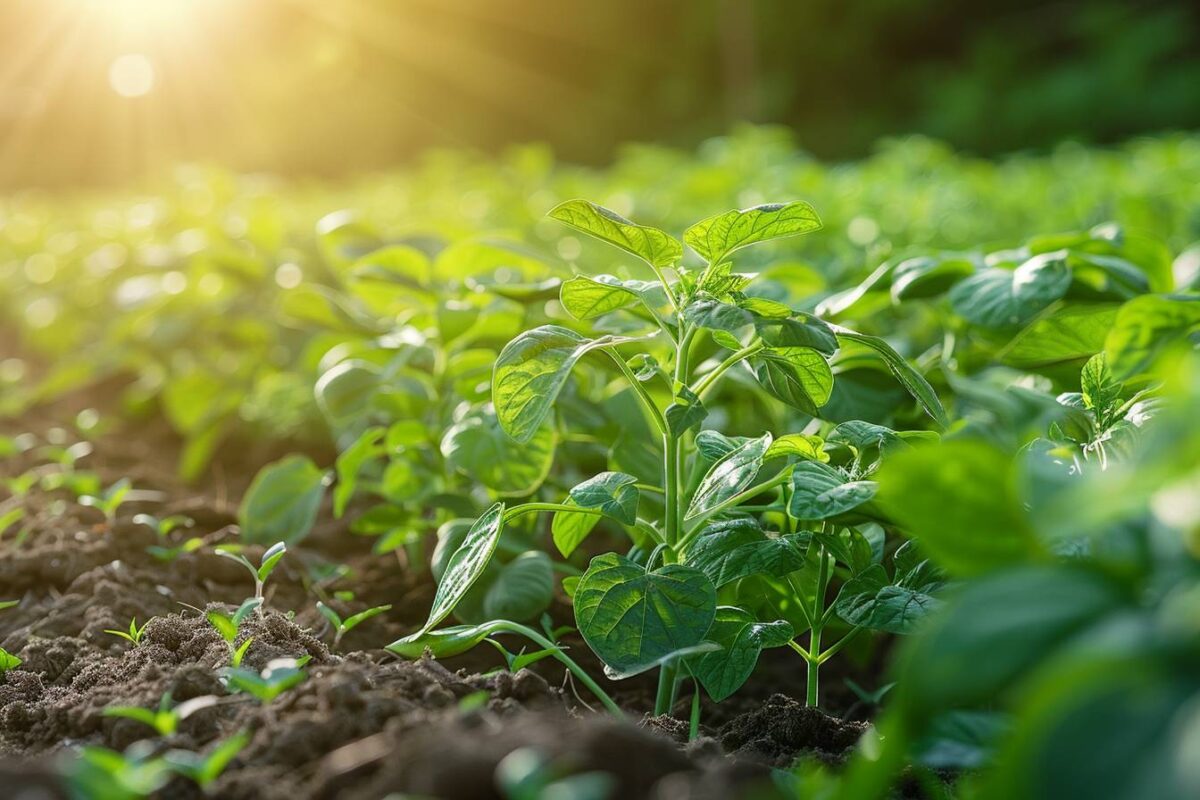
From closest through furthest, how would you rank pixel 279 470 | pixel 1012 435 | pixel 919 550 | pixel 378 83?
pixel 919 550, pixel 1012 435, pixel 279 470, pixel 378 83

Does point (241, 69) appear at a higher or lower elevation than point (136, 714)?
higher

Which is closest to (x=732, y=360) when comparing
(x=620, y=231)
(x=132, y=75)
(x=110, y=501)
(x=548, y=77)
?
(x=620, y=231)

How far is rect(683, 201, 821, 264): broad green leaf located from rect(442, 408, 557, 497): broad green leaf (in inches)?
15.6

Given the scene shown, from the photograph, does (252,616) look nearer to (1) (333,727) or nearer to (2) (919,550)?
(1) (333,727)

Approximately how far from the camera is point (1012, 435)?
4.58 feet

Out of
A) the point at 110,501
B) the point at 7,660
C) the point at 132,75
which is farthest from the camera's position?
the point at 132,75

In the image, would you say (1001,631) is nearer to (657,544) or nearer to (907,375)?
A: (907,375)

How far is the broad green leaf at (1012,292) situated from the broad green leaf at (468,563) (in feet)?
2.19

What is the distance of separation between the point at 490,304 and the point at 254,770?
0.99 m

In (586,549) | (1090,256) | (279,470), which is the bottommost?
(586,549)

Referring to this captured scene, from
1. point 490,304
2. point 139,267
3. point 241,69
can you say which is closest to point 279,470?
point 490,304

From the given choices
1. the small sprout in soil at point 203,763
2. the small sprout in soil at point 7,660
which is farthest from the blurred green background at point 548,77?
the small sprout in soil at point 203,763

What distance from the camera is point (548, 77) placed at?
56.3 ft

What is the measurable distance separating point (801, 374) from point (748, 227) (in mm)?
162
